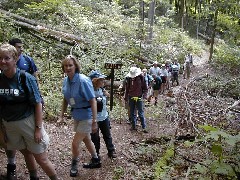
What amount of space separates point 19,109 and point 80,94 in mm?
1186

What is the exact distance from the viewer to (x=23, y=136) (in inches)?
163

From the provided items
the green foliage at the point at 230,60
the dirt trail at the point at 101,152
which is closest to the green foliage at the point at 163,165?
the dirt trail at the point at 101,152

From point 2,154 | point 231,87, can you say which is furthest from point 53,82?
point 231,87

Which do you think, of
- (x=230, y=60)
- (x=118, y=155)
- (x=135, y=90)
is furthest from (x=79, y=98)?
(x=230, y=60)

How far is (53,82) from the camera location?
39.3 ft

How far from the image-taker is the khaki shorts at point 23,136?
4.06 metres

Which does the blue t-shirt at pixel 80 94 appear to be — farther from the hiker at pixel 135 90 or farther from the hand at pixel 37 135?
the hiker at pixel 135 90

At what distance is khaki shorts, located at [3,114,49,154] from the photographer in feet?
13.3

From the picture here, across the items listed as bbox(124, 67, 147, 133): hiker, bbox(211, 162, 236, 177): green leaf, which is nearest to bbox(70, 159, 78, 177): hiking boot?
bbox(211, 162, 236, 177): green leaf

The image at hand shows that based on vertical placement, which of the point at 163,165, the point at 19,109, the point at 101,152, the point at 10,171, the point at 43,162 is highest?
the point at 19,109

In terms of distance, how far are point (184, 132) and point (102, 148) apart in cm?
226

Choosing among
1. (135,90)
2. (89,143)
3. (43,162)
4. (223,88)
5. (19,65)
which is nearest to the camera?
(43,162)

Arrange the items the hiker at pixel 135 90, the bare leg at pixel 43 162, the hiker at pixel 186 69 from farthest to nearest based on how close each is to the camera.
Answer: the hiker at pixel 186 69 → the hiker at pixel 135 90 → the bare leg at pixel 43 162

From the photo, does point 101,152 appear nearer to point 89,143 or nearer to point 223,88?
point 89,143
